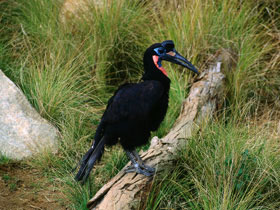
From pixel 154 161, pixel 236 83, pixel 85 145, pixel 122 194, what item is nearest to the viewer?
pixel 122 194

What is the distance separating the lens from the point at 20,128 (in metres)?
4.52

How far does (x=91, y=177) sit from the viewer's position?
3953 mm

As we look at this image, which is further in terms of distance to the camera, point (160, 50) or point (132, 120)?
point (160, 50)

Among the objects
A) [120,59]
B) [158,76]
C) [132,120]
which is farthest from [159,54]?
[120,59]

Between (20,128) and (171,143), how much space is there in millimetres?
1620

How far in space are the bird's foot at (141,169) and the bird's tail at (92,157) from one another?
26cm

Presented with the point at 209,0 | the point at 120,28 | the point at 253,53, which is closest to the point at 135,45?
the point at 120,28

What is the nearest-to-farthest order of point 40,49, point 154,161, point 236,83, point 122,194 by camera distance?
point 122,194, point 154,161, point 236,83, point 40,49

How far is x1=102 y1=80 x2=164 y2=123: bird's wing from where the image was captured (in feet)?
11.7

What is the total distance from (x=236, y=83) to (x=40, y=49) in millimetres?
2370

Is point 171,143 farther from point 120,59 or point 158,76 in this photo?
point 120,59

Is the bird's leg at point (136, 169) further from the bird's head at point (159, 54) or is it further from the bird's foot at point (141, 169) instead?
the bird's head at point (159, 54)

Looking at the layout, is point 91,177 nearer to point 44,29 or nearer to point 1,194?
point 1,194

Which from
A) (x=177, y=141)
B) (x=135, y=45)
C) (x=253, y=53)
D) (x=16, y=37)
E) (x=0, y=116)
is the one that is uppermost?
(x=16, y=37)
